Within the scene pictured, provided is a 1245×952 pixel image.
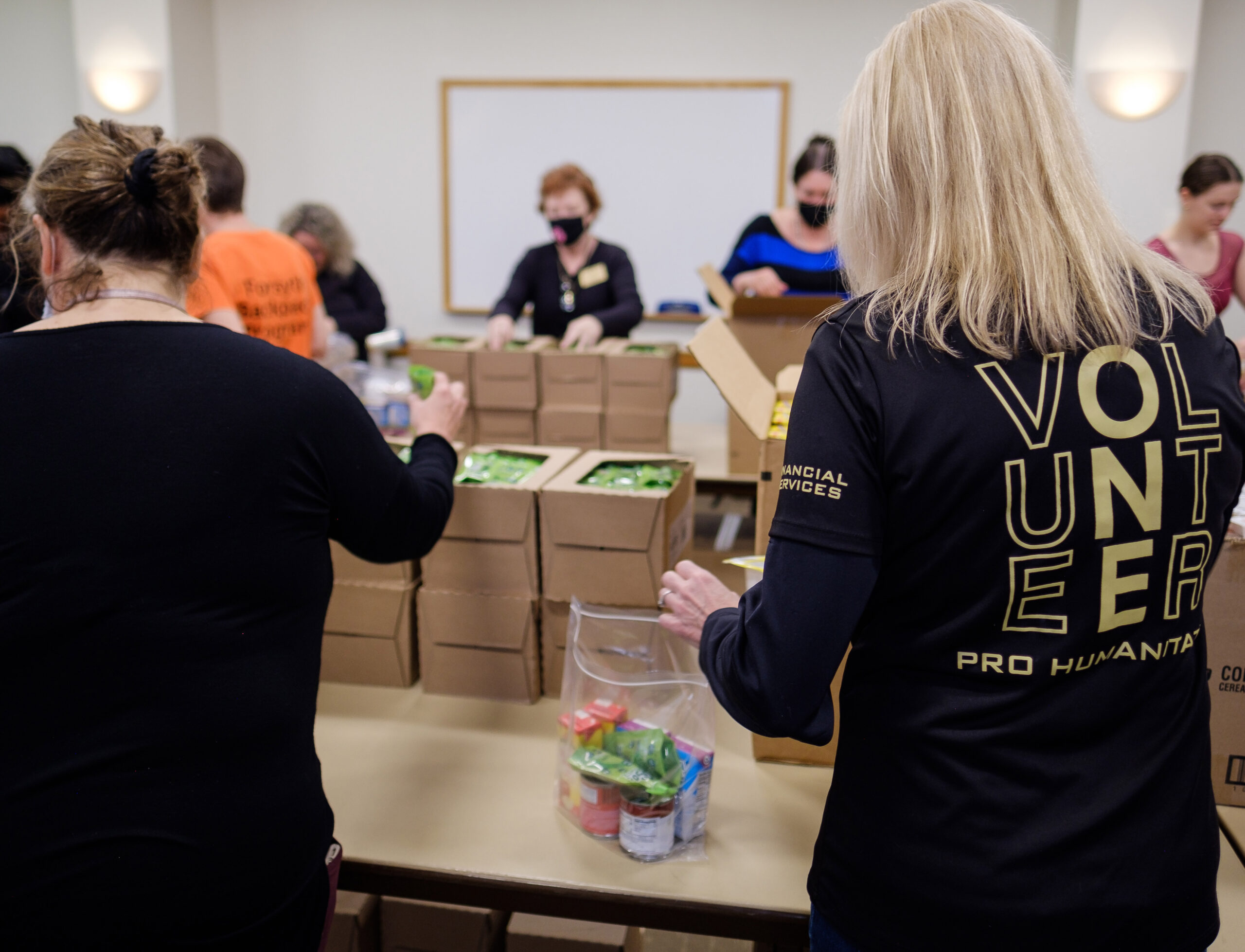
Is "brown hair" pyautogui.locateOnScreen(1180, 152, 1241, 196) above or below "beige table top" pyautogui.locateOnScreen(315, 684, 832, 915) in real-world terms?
above

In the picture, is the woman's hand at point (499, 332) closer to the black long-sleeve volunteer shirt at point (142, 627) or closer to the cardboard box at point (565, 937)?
the cardboard box at point (565, 937)

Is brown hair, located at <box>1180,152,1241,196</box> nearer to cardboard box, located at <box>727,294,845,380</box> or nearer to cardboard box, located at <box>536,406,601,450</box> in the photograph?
cardboard box, located at <box>727,294,845,380</box>

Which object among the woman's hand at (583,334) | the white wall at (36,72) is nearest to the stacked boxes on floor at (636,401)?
the woman's hand at (583,334)

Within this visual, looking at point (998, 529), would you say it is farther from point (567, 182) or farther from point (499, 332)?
point (567, 182)

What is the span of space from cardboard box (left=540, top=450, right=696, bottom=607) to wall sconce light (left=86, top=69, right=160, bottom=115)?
4.69 metres

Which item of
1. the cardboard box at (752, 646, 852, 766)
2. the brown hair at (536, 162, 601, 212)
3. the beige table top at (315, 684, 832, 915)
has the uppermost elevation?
the brown hair at (536, 162, 601, 212)

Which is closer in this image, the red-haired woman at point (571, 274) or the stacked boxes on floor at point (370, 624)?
the stacked boxes on floor at point (370, 624)

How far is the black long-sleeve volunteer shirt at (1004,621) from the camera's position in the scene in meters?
0.74

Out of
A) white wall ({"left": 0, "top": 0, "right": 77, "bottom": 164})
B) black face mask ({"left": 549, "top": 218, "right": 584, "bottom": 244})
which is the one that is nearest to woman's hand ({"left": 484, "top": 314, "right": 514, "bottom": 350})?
black face mask ({"left": 549, "top": 218, "right": 584, "bottom": 244})

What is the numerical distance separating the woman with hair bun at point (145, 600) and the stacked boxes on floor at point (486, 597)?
0.49 m

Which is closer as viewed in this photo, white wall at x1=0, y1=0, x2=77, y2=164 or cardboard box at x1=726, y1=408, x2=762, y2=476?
cardboard box at x1=726, y1=408, x2=762, y2=476

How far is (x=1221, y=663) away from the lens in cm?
127

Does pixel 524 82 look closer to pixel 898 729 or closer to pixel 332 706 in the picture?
pixel 332 706

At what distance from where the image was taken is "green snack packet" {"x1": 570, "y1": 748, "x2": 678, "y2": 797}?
3.77ft
